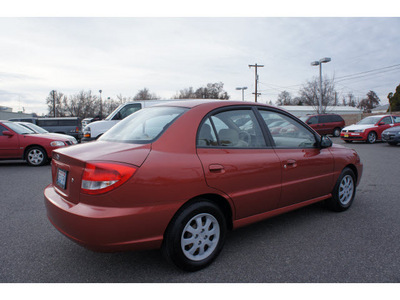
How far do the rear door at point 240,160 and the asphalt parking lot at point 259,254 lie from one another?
488mm

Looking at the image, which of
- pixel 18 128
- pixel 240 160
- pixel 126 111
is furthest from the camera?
pixel 126 111

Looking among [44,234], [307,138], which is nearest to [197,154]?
[307,138]

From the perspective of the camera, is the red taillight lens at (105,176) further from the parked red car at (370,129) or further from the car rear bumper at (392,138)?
the parked red car at (370,129)

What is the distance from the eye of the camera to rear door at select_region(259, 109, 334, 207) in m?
3.46

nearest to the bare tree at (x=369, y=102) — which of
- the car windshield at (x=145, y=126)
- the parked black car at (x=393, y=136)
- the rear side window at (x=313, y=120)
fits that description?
the rear side window at (x=313, y=120)

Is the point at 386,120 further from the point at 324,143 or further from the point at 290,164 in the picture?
the point at 290,164

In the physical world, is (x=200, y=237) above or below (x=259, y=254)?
above

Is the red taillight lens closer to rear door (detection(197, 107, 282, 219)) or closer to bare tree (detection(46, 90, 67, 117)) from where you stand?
rear door (detection(197, 107, 282, 219))

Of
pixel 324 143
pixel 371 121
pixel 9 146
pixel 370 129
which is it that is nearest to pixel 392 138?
pixel 370 129

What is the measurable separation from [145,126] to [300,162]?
1.93 metres

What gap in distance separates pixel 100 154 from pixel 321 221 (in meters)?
3.08

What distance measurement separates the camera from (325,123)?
2097cm

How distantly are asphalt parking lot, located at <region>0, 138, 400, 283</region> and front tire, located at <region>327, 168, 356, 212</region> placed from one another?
0.13 meters

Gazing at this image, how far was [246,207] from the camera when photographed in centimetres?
308
